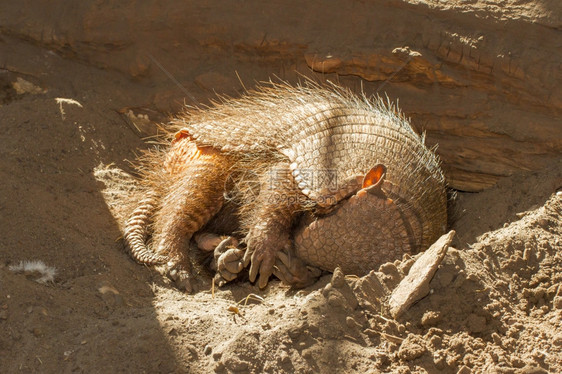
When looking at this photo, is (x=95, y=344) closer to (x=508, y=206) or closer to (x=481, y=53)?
(x=508, y=206)

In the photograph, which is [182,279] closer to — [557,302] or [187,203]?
[187,203]

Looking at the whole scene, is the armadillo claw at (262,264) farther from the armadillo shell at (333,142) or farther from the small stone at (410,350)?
the small stone at (410,350)

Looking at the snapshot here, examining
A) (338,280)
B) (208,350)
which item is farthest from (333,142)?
(208,350)

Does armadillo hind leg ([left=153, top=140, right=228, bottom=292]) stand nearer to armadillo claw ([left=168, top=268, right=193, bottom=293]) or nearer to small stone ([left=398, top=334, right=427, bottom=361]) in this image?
armadillo claw ([left=168, top=268, right=193, bottom=293])

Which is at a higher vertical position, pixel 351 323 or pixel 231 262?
pixel 351 323

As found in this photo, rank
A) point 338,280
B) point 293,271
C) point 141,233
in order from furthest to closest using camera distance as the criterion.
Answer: point 141,233 < point 293,271 < point 338,280

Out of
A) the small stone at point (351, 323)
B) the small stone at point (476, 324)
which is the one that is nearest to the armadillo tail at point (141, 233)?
the small stone at point (351, 323)

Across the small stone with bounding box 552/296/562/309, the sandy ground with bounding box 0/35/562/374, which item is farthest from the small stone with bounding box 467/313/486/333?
the small stone with bounding box 552/296/562/309
